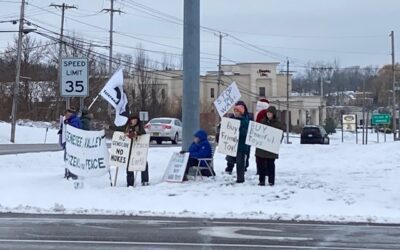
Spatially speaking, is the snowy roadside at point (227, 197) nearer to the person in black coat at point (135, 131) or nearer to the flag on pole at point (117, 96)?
the person in black coat at point (135, 131)

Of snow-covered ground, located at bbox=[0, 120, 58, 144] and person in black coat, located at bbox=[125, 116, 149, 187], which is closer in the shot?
person in black coat, located at bbox=[125, 116, 149, 187]

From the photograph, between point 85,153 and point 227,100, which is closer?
point 85,153

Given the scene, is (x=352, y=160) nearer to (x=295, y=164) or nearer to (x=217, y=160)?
(x=295, y=164)

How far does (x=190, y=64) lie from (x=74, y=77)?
2.90 m

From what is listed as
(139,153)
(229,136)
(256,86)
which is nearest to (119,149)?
(139,153)

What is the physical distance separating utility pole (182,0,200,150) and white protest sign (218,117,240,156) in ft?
2.62

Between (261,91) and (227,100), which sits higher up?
(261,91)

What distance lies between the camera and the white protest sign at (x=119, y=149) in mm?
16375

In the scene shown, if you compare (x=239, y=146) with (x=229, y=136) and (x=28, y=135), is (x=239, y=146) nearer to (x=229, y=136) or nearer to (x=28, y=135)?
(x=229, y=136)

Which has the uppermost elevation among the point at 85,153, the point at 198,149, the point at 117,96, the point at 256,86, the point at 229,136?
the point at 256,86

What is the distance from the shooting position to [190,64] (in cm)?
1747

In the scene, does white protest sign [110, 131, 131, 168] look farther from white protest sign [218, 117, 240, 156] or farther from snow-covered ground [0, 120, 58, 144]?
snow-covered ground [0, 120, 58, 144]

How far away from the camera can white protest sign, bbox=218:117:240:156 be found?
55.4 ft

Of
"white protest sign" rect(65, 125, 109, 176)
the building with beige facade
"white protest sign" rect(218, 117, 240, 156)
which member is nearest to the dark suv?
"white protest sign" rect(218, 117, 240, 156)
